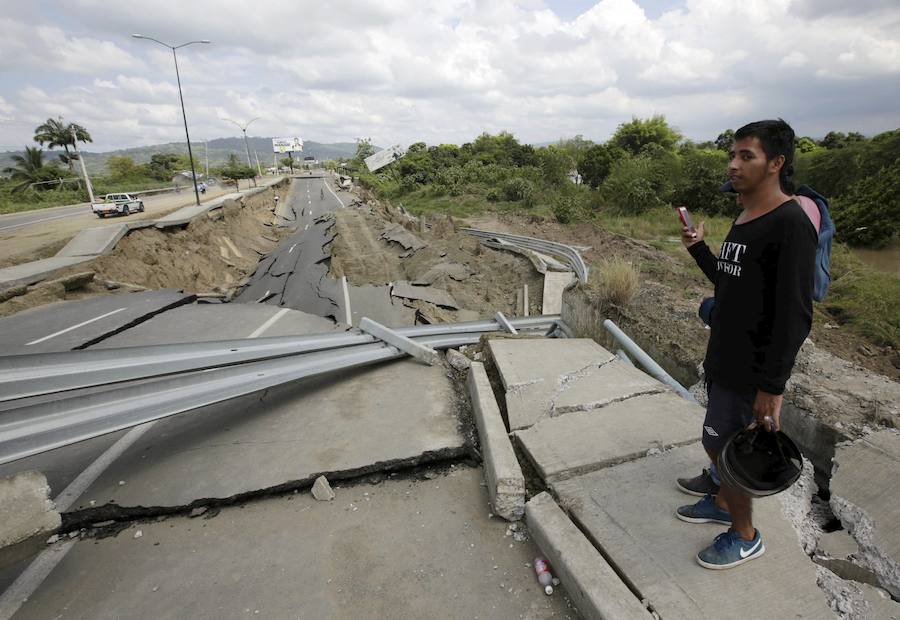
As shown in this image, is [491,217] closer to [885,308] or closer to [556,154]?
[556,154]

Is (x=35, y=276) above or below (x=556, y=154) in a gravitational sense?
below

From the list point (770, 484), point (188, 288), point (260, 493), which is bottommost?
point (188, 288)

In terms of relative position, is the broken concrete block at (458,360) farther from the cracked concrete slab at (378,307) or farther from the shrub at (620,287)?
the cracked concrete slab at (378,307)

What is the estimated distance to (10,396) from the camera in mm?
2459

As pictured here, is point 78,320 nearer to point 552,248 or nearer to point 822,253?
point 822,253

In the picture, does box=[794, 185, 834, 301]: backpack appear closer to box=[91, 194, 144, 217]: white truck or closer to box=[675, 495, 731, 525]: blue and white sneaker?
box=[675, 495, 731, 525]: blue and white sneaker

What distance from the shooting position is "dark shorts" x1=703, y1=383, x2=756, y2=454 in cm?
192

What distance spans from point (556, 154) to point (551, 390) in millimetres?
33698

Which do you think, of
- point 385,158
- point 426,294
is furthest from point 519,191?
point 385,158

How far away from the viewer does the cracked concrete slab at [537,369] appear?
11.0ft

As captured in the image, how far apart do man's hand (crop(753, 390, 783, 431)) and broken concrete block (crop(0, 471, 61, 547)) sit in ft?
10.5

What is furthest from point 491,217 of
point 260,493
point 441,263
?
point 260,493

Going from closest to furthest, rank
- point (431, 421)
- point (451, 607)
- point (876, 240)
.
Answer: point (451, 607)
point (431, 421)
point (876, 240)

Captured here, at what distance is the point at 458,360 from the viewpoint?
14.6ft
